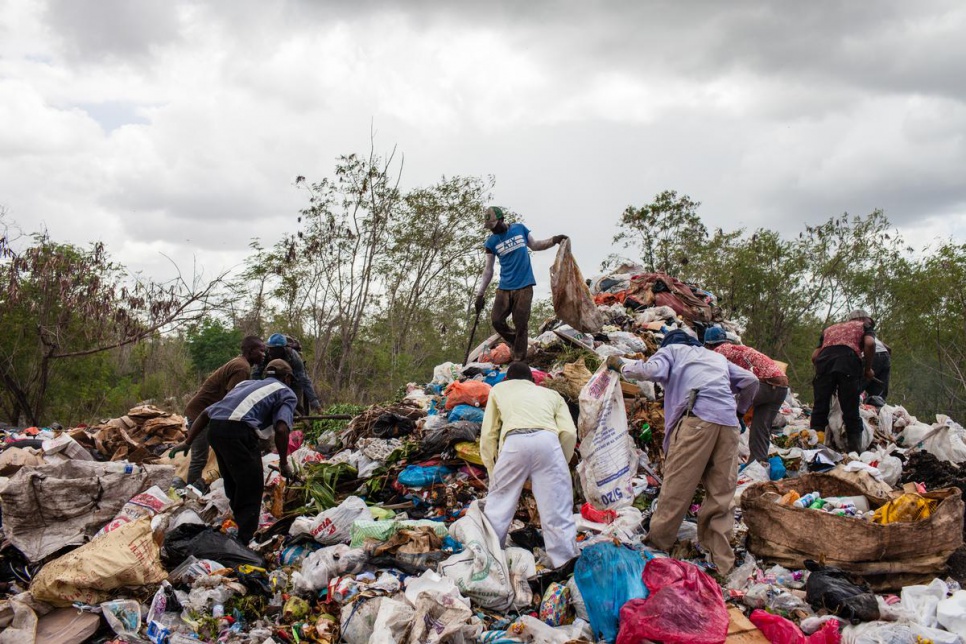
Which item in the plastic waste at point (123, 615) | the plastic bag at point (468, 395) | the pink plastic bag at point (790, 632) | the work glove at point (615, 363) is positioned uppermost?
the work glove at point (615, 363)

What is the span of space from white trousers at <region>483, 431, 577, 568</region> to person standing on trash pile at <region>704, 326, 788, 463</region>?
2285 millimetres

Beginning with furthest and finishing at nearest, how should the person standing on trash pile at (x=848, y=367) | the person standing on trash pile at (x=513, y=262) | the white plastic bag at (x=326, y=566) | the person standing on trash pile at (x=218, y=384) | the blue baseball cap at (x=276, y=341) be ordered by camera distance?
the person standing on trash pile at (x=513, y=262) → the blue baseball cap at (x=276, y=341) → the person standing on trash pile at (x=848, y=367) → the person standing on trash pile at (x=218, y=384) → the white plastic bag at (x=326, y=566)

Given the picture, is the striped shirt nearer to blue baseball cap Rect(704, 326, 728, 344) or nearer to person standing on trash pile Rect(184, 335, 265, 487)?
person standing on trash pile Rect(184, 335, 265, 487)

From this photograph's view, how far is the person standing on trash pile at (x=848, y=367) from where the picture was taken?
20.1 feet

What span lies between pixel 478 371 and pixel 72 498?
167 inches

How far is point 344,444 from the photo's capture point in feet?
21.5

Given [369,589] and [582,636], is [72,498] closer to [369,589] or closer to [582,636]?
[369,589]

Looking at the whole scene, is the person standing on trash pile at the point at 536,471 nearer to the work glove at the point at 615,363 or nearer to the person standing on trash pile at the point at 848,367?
the work glove at the point at 615,363

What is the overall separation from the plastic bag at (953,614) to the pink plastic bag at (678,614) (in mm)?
1176

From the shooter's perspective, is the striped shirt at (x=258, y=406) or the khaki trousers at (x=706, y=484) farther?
the striped shirt at (x=258, y=406)

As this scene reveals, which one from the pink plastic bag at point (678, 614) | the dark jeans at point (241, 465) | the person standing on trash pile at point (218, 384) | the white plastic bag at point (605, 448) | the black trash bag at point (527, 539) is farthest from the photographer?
the person standing on trash pile at point (218, 384)

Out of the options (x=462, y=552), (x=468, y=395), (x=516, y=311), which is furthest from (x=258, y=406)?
(x=516, y=311)

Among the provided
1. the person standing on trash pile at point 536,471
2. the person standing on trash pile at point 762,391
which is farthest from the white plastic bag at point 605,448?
the person standing on trash pile at point 762,391

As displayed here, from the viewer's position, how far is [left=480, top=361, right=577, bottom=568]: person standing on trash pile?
3.94 meters
